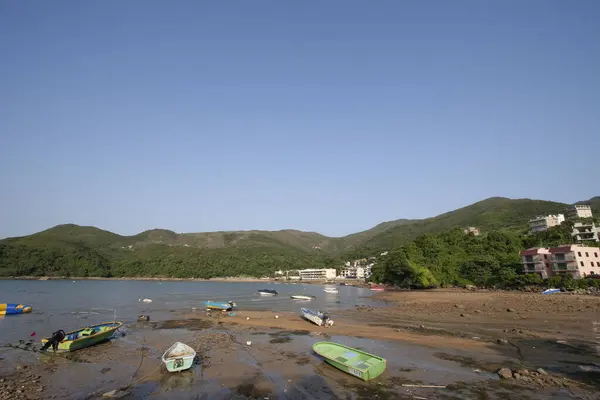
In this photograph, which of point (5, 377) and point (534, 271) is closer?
point (5, 377)

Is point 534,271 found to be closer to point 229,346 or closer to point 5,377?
point 229,346

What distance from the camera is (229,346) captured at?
24.9 metres

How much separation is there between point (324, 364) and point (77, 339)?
18145mm

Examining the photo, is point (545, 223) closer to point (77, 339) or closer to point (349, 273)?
point (349, 273)

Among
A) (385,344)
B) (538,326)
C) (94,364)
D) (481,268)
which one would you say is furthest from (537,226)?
(94,364)

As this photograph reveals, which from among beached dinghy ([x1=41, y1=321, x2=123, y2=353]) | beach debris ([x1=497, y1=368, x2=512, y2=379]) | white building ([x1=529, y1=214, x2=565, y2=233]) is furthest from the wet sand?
white building ([x1=529, y1=214, x2=565, y2=233])

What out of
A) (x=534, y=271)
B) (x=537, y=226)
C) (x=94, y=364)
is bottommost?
(x=94, y=364)

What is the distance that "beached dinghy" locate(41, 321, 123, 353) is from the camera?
23047 millimetres

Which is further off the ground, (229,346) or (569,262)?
(569,262)

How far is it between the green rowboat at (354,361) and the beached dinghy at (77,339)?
58.0 ft

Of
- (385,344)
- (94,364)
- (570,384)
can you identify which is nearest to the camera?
(570,384)

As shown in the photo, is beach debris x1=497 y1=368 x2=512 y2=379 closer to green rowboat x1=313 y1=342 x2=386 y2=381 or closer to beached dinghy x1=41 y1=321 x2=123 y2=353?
green rowboat x1=313 y1=342 x2=386 y2=381

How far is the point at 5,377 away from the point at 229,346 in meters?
13.0

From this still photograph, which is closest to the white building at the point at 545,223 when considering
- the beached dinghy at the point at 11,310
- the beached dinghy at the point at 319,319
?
the beached dinghy at the point at 319,319
